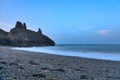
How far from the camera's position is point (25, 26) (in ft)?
523

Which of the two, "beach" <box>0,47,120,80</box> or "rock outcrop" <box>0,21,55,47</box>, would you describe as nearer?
"beach" <box>0,47,120,80</box>

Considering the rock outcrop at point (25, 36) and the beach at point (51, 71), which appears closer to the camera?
the beach at point (51, 71)

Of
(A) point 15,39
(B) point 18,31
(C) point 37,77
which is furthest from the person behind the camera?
(B) point 18,31

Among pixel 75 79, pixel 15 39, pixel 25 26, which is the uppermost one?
pixel 25 26

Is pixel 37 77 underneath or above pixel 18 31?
underneath

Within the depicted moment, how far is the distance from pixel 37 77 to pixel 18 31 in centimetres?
13928

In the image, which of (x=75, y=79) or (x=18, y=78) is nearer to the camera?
(x=18, y=78)

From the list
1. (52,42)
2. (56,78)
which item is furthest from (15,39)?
(56,78)

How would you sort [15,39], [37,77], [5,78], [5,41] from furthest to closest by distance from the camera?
[15,39] < [5,41] < [37,77] < [5,78]

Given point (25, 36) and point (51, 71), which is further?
point (25, 36)

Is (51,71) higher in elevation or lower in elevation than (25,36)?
lower

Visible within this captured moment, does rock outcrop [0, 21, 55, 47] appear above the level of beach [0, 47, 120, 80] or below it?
above

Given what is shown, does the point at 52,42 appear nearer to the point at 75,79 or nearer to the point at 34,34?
the point at 34,34

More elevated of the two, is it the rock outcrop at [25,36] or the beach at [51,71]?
the rock outcrop at [25,36]
